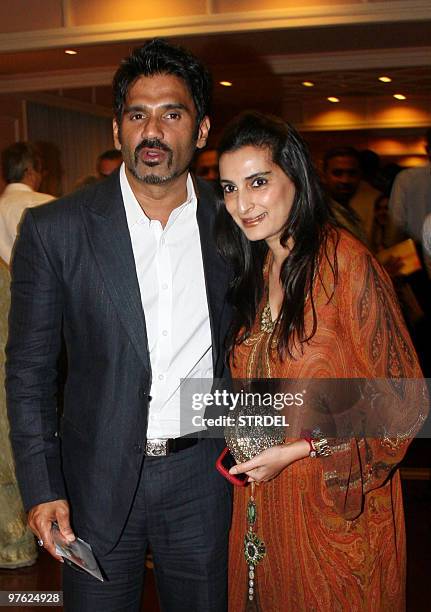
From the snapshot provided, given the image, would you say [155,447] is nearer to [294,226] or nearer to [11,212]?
[294,226]

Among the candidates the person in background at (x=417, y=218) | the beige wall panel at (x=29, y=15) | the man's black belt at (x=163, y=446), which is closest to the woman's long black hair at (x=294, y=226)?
the man's black belt at (x=163, y=446)

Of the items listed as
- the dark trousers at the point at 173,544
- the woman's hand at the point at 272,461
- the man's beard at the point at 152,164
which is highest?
the man's beard at the point at 152,164

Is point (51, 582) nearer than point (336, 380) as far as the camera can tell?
No

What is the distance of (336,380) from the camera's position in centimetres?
147

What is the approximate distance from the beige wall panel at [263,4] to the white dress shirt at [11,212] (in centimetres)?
142

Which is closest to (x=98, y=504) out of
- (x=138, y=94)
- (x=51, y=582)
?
(x=138, y=94)

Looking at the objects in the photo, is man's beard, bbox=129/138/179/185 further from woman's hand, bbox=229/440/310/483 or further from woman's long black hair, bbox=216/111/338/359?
woman's hand, bbox=229/440/310/483

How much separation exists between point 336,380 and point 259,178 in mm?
403

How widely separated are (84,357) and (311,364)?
1.45ft

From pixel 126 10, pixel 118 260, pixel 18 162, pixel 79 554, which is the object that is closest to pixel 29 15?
pixel 126 10

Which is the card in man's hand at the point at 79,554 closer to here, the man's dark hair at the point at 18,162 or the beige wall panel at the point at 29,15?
the man's dark hair at the point at 18,162

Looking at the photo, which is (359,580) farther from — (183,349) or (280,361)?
(183,349)

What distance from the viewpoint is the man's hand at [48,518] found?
153 cm

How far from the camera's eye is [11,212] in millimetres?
3742
